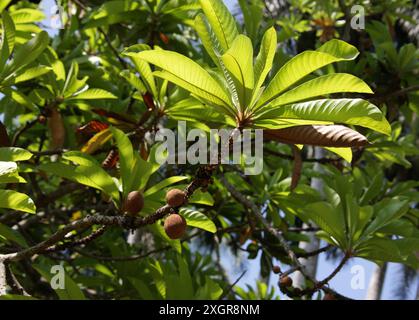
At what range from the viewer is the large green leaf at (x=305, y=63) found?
1217 millimetres

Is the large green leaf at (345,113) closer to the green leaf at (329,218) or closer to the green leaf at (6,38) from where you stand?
the green leaf at (329,218)

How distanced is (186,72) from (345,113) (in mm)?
353

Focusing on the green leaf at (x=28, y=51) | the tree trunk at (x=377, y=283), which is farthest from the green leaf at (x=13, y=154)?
the tree trunk at (x=377, y=283)

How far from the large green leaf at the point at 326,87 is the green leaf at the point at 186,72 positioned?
0.45 ft

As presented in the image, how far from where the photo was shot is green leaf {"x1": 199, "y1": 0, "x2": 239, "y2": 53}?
4.42 ft

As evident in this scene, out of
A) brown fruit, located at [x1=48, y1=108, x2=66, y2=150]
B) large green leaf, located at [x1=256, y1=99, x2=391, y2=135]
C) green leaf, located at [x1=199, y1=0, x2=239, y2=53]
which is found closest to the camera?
large green leaf, located at [x1=256, y1=99, x2=391, y2=135]

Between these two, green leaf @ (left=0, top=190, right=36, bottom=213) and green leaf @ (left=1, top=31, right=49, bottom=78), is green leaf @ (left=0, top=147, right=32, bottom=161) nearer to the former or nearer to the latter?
green leaf @ (left=0, top=190, right=36, bottom=213)

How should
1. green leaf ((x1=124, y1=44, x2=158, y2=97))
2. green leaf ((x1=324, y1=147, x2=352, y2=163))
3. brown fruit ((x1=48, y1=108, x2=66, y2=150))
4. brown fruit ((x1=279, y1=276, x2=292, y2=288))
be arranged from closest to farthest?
green leaf ((x1=324, y1=147, x2=352, y2=163)) < brown fruit ((x1=279, y1=276, x2=292, y2=288)) < green leaf ((x1=124, y1=44, x2=158, y2=97)) < brown fruit ((x1=48, y1=108, x2=66, y2=150))

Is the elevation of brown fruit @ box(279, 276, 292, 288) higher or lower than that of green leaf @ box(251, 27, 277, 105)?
lower

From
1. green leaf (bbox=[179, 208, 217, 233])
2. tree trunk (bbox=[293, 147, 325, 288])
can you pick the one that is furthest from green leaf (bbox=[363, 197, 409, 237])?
tree trunk (bbox=[293, 147, 325, 288])

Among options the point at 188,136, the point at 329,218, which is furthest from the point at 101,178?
the point at 329,218

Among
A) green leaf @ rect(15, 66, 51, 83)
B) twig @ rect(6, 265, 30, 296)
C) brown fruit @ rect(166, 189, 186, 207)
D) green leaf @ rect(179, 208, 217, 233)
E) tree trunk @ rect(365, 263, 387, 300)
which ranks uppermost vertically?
green leaf @ rect(15, 66, 51, 83)

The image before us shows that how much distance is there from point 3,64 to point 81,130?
0.43m

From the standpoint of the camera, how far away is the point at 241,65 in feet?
4.10
